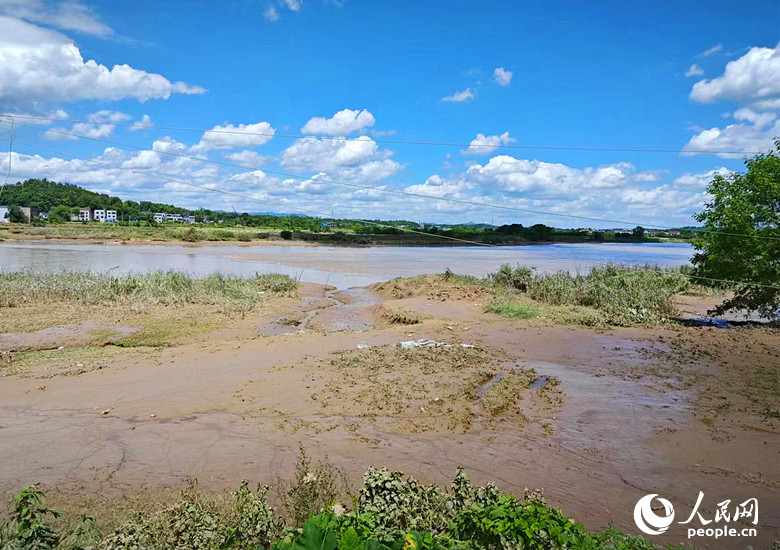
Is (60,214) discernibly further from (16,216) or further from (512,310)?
(512,310)

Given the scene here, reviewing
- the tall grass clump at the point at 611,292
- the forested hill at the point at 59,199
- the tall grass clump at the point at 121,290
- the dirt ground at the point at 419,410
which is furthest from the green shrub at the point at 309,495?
the forested hill at the point at 59,199

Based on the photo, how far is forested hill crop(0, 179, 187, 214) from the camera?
7312cm

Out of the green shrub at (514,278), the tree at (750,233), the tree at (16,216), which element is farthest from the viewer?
the tree at (16,216)

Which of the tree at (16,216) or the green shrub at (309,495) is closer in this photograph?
the green shrub at (309,495)

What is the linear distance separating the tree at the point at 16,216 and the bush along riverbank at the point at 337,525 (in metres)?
78.8

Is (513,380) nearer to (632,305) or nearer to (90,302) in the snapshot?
(632,305)

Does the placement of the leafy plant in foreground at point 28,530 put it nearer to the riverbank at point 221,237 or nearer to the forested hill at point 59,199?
the riverbank at point 221,237

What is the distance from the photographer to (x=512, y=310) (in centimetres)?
1498

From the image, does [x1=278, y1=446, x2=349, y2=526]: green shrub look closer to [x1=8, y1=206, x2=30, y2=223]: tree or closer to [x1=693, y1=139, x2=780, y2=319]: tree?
[x1=693, y1=139, x2=780, y2=319]: tree

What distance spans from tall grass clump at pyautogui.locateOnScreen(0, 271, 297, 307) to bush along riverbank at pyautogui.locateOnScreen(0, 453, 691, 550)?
12499 mm

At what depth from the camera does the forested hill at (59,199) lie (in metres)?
73.1

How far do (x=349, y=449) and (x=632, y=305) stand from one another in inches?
491

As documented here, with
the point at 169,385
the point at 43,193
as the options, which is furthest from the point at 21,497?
the point at 43,193

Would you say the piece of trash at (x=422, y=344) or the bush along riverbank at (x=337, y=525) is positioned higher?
the bush along riverbank at (x=337, y=525)
